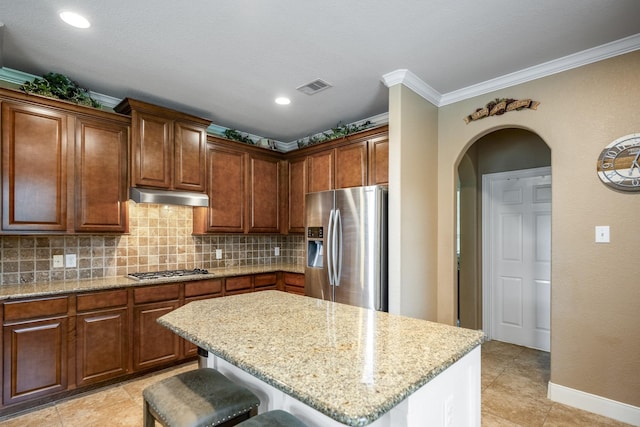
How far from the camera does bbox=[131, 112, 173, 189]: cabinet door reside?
3057 millimetres

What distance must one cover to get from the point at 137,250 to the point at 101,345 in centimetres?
98

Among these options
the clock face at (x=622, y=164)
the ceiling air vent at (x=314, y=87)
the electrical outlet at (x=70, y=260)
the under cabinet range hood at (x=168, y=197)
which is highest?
the ceiling air vent at (x=314, y=87)

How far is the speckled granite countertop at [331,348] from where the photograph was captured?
89cm

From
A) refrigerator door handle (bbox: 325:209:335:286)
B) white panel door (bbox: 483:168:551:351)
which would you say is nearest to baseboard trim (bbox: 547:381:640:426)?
white panel door (bbox: 483:168:551:351)

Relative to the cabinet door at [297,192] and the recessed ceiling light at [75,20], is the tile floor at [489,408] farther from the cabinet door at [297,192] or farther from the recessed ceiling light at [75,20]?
the recessed ceiling light at [75,20]

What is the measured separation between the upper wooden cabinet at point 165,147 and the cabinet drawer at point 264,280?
117 centimetres

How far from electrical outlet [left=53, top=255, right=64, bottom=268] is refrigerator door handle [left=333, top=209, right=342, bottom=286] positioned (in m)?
2.43

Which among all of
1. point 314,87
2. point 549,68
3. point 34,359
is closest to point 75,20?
point 314,87

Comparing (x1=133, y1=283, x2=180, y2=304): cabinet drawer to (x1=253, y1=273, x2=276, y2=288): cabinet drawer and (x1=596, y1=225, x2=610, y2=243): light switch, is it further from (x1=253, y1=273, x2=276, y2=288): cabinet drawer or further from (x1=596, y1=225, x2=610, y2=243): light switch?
(x1=596, y1=225, x2=610, y2=243): light switch

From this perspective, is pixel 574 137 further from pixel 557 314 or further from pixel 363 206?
pixel 363 206

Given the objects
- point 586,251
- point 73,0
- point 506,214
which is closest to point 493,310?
point 506,214

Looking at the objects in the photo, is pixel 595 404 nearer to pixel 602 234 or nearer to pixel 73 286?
Result: pixel 602 234

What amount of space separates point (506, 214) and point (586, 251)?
153 centimetres

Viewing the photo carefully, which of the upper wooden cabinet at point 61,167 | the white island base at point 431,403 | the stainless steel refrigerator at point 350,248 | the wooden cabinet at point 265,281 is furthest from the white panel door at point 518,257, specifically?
the upper wooden cabinet at point 61,167
